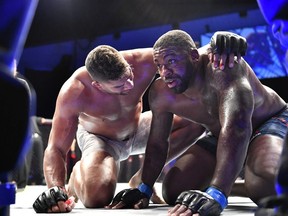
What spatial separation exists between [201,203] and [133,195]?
0.72m

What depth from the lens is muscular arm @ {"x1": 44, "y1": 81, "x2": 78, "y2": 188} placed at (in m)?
2.11

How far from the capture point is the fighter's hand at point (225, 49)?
5.99 ft

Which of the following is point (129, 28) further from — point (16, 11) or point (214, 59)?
point (16, 11)

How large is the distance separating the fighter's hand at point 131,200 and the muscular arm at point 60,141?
0.26m

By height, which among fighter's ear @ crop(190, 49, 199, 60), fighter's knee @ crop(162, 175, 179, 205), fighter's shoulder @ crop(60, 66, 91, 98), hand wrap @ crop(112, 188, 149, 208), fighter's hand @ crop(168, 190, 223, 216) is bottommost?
fighter's knee @ crop(162, 175, 179, 205)

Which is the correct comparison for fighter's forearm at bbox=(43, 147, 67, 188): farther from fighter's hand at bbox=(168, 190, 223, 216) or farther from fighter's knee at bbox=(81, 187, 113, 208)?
fighter's hand at bbox=(168, 190, 223, 216)

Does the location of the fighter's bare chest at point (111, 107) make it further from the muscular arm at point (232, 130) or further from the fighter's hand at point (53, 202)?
Result: the muscular arm at point (232, 130)

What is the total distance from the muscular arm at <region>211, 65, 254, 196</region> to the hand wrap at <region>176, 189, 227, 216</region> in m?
0.07

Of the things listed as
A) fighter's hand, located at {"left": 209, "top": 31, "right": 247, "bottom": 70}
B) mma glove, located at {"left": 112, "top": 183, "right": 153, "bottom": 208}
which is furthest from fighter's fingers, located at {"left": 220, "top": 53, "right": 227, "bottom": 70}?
mma glove, located at {"left": 112, "top": 183, "right": 153, "bottom": 208}

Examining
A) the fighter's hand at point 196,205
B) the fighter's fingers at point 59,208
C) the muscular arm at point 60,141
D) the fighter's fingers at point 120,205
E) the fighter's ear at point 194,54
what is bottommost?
the fighter's fingers at point 120,205

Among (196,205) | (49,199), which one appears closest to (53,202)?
(49,199)

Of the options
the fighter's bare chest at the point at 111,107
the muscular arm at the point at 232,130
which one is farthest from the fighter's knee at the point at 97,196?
the muscular arm at the point at 232,130

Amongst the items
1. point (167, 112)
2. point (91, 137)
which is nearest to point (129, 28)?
Result: point (91, 137)

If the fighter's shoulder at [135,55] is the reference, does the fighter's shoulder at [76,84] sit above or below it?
below
